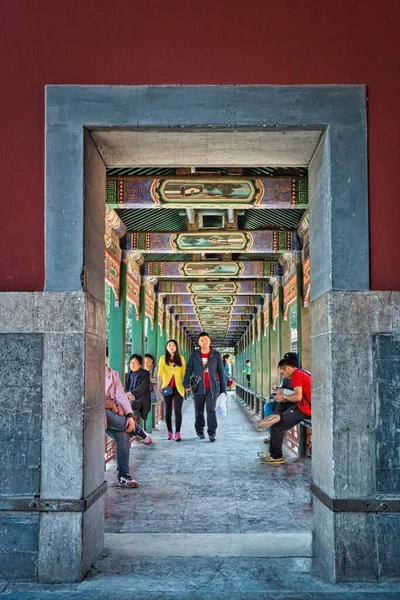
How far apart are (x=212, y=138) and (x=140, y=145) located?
49 centimetres

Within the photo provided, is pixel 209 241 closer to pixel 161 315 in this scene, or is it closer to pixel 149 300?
pixel 149 300

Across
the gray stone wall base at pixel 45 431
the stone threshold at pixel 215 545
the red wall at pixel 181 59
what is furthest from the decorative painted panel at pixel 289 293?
the gray stone wall base at pixel 45 431

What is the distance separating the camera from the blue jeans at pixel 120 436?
243 inches

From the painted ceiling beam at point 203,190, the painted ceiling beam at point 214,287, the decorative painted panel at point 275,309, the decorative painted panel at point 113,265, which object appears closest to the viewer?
the painted ceiling beam at point 203,190

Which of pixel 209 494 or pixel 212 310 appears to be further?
pixel 212 310

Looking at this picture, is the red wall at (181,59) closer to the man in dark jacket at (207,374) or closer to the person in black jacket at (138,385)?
the person in black jacket at (138,385)

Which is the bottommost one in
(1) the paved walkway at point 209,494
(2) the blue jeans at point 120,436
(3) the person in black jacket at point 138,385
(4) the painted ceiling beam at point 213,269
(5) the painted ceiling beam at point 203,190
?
(1) the paved walkway at point 209,494

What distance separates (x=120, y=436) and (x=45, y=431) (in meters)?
2.74

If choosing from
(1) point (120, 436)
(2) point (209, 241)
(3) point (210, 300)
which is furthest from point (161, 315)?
(1) point (120, 436)

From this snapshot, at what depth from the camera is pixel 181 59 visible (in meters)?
3.87

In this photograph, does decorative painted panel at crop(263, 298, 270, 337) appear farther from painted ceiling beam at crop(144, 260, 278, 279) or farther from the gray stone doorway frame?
the gray stone doorway frame

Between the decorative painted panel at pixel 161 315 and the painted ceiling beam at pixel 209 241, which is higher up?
the painted ceiling beam at pixel 209 241

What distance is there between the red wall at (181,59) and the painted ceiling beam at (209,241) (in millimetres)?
5901

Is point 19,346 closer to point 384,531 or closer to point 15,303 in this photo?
point 15,303
